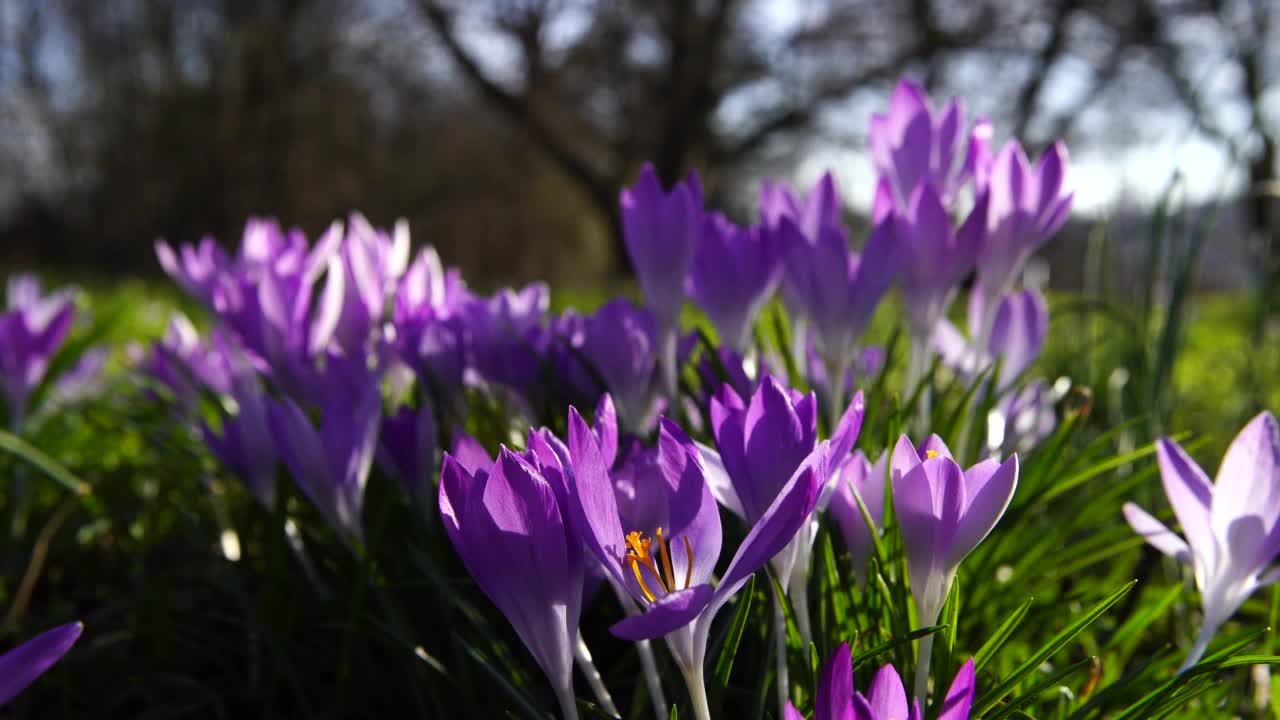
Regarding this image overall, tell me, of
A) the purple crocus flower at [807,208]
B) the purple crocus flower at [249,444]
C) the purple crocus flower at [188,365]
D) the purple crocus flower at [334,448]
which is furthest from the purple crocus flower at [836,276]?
the purple crocus flower at [188,365]

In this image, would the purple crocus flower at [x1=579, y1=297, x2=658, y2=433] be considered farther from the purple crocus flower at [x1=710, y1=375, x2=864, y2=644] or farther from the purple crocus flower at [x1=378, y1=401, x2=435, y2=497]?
the purple crocus flower at [x1=710, y1=375, x2=864, y2=644]

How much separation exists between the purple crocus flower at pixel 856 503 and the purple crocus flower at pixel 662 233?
30cm

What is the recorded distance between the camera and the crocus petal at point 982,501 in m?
0.60

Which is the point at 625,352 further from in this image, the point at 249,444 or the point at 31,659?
the point at 31,659

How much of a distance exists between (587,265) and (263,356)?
19.9m

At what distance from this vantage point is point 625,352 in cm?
98

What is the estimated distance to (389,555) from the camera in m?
1.09

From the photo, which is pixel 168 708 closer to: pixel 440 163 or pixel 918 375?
pixel 918 375

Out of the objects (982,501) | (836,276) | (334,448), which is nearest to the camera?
(982,501)

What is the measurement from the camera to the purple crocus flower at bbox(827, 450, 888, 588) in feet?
2.52

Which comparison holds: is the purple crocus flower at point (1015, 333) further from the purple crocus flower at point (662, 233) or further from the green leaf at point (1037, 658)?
the green leaf at point (1037, 658)

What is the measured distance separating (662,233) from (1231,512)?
56 centimetres

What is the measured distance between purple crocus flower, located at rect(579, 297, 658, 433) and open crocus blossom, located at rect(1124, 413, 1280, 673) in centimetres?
49

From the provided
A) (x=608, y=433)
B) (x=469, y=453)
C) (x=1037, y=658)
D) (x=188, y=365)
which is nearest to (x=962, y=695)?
(x=1037, y=658)
